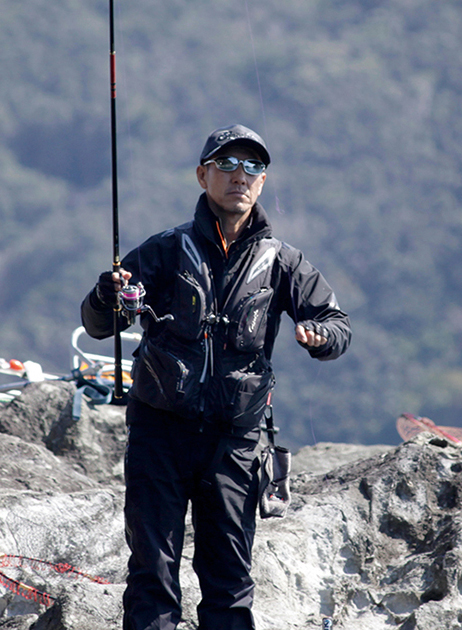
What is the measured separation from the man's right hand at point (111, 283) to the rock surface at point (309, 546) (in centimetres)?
180

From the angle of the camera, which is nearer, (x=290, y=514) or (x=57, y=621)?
(x=57, y=621)

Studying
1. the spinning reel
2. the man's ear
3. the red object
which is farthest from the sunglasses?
the red object

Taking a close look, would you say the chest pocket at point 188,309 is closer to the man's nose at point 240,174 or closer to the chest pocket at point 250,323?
the chest pocket at point 250,323

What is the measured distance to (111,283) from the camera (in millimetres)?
3672

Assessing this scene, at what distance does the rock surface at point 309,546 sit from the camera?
4.73m

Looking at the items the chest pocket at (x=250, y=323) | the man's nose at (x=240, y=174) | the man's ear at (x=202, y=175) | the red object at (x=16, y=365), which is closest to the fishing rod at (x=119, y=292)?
the chest pocket at (x=250, y=323)

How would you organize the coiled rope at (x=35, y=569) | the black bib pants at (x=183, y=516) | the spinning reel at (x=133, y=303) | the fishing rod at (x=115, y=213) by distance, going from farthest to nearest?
the coiled rope at (x=35, y=569) → the fishing rod at (x=115, y=213) → the spinning reel at (x=133, y=303) → the black bib pants at (x=183, y=516)

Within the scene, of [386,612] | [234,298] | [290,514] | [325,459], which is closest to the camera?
[234,298]

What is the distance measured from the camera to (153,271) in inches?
157

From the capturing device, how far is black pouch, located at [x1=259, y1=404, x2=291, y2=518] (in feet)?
12.7

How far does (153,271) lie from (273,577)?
8.23ft

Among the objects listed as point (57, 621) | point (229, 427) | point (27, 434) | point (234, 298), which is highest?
point (27, 434)

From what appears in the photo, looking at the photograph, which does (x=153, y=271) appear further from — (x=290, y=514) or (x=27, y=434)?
(x=27, y=434)

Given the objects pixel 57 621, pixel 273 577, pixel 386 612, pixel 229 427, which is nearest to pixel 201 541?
pixel 229 427
